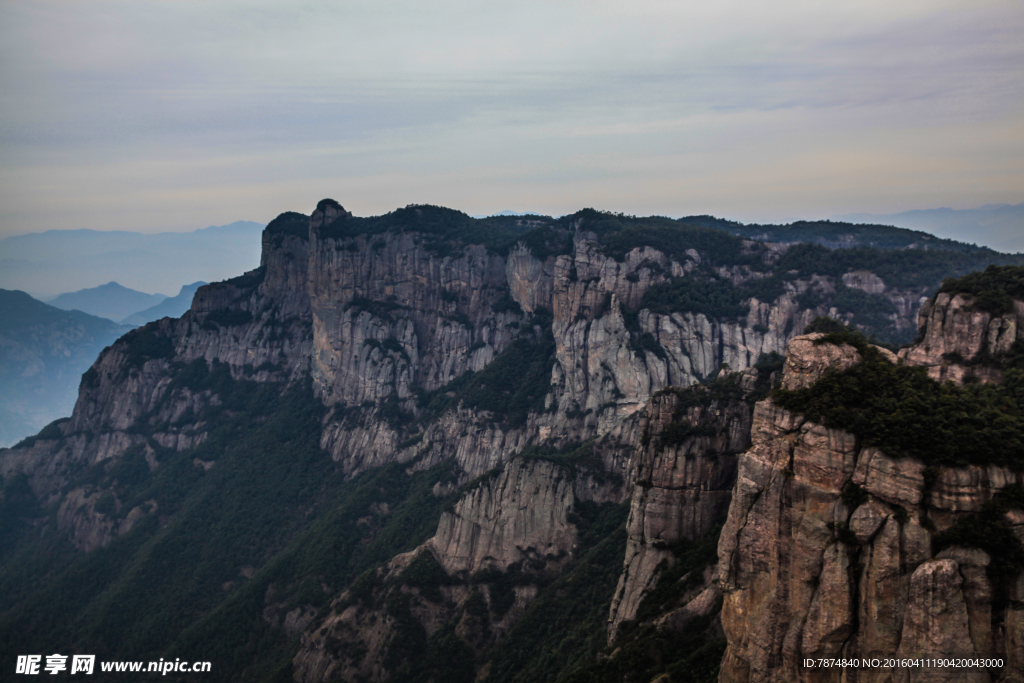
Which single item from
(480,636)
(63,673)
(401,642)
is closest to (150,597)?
(63,673)

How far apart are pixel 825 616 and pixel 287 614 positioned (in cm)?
10471

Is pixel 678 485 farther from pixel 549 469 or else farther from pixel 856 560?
pixel 549 469

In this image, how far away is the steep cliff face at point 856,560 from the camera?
28.3m

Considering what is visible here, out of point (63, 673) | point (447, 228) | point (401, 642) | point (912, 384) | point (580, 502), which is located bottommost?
point (63, 673)

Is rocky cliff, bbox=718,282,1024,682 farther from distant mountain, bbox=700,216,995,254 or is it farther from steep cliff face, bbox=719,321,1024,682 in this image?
distant mountain, bbox=700,216,995,254

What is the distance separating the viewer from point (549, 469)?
98.4 meters

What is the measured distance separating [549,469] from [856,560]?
68.8 meters

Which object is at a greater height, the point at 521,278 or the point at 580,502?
the point at 521,278

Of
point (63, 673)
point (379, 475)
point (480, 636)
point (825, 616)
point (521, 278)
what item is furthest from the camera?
point (521, 278)

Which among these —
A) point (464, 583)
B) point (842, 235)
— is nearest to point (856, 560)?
point (464, 583)

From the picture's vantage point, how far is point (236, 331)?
200 metres

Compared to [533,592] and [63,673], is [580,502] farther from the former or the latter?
[63,673]

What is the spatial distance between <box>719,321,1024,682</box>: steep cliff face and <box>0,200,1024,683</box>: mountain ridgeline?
0.39ft

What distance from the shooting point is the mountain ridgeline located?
104ft
